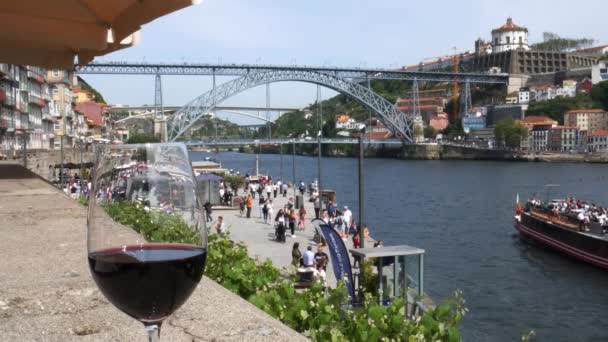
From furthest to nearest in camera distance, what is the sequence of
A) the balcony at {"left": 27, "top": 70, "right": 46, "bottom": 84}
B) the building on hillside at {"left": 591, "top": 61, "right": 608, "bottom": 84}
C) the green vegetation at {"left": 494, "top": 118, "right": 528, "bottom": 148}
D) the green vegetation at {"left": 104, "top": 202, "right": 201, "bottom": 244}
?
the building on hillside at {"left": 591, "top": 61, "right": 608, "bottom": 84}
the green vegetation at {"left": 494, "top": 118, "right": 528, "bottom": 148}
the balcony at {"left": 27, "top": 70, "right": 46, "bottom": 84}
the green vegetation at {"left": 104, "top": 202, "right": 201, "bottom": 244}

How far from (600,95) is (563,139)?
29.9 feet

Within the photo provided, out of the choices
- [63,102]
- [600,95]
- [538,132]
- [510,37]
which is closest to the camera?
[63,102]

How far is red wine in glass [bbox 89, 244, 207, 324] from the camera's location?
1.02 metres

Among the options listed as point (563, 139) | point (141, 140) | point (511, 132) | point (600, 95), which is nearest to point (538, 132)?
point (563, 139)

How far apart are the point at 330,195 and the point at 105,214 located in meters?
26.6

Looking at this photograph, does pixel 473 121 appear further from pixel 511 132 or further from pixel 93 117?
pixel 93 117

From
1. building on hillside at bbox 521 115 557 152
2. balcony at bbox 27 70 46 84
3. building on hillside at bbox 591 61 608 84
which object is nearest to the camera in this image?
balcony at bbox 27 70 46 84

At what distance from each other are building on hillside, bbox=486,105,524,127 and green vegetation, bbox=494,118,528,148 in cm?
792

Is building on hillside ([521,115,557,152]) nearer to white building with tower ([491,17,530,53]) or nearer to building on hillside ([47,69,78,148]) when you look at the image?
white building with tower ([491,17,530,53])

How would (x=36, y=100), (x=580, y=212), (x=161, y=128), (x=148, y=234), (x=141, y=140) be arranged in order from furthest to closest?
(x=161, y=128)
(x=36, y=100)
(x=141, y=140)
(x=580, y=212)
(x=148, y=234)

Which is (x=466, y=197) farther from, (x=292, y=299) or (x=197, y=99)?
(x=292, y=299)

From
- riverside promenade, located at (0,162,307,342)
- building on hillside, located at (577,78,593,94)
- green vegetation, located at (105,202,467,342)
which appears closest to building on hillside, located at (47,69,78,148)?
green vegetation, located at (105,202,467,342)

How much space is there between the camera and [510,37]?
115812 mm

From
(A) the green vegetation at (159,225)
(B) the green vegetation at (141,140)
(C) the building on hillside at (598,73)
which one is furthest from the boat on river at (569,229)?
(C) the building on hillside at (598,73)
